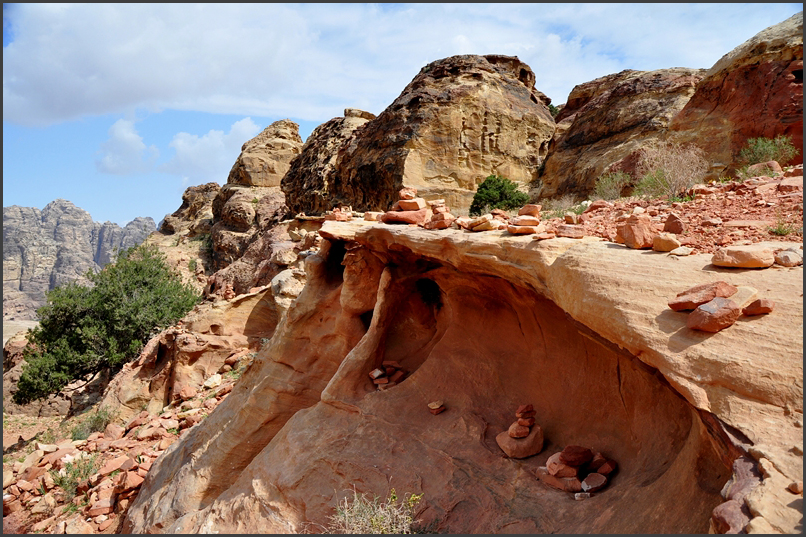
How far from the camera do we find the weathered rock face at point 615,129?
1384 centimetres

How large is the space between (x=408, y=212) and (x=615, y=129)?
12.2 m

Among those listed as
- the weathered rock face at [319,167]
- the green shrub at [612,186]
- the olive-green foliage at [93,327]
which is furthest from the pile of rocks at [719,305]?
the weathered rock face at [319,167]

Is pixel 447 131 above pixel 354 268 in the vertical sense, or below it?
above

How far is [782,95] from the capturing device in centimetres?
999

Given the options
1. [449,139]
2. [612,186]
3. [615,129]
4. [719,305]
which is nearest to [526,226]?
[719,305]

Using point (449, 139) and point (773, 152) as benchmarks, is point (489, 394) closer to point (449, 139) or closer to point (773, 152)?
point (773, 152)

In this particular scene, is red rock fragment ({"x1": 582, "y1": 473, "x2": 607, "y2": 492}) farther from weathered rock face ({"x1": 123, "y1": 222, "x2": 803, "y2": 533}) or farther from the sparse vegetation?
the sparse vegetation

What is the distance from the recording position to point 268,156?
107 ft

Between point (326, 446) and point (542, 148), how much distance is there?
17180 millimetres

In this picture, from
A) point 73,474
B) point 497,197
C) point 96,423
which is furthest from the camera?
point 497,197

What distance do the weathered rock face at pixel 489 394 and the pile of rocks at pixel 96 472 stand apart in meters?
0.88

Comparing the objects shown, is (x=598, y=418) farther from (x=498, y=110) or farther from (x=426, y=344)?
(x=498, y=110)

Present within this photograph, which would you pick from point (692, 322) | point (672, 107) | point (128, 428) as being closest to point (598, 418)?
point (692, 322)

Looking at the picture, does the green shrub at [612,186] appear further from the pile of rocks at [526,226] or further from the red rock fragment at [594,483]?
the red rock fragment at [594,483]
